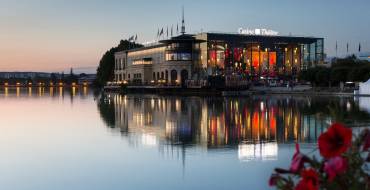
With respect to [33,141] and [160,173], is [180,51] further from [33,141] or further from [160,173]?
[160,173]

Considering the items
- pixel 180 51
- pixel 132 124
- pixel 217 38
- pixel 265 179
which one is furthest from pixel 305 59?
pixel 265 179

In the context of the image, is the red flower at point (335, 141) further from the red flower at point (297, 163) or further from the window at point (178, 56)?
the window at point (178, 56)

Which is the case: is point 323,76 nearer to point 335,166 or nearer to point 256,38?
point 256,38

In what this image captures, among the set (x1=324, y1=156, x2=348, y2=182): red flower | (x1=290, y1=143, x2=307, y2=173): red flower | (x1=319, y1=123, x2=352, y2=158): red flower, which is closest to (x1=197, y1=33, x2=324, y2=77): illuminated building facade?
(x1=290, y1=143, x2=307, y2=173): red flower

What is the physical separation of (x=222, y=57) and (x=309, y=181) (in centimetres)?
13851

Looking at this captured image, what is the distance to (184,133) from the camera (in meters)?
34.2

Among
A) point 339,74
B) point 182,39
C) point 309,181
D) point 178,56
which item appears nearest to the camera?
point 309,181

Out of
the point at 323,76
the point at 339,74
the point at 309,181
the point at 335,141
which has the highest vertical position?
the point at 339,74

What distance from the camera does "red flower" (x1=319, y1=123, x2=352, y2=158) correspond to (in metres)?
3.76

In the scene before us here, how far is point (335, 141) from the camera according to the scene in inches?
152

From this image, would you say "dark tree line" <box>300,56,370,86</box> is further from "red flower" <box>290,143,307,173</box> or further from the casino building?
"red flower" <box>290,143,307,173</box>

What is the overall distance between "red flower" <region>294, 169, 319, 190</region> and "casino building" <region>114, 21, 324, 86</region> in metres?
123

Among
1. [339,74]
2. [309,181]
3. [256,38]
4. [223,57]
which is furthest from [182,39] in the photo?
[309,181]

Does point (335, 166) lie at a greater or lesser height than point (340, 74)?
lesser
